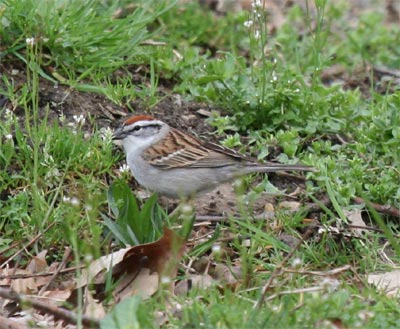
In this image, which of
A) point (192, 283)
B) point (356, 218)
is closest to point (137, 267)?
point (192, 283)

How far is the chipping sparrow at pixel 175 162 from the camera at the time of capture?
6.33 metres

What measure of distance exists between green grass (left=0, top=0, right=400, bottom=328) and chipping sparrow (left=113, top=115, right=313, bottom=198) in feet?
0.55

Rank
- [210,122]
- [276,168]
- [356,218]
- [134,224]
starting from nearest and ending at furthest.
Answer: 1. [134,224]
2. [356,218]
3. [276,168]
4. [210,122]

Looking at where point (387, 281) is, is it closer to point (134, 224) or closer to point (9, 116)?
point (134, 224)

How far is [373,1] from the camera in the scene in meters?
10.9

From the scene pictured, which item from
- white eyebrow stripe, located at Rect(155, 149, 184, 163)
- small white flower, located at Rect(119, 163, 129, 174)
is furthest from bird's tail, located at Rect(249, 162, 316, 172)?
small white flower, located at Rect(119, 163, 129, 174)

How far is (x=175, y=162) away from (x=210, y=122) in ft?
2.36

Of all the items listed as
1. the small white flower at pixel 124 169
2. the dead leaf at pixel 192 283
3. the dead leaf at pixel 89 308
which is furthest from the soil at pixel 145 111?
the dead leaf at pixel 89 308

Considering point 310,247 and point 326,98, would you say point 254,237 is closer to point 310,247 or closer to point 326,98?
point 310,247

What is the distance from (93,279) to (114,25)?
2652 mm

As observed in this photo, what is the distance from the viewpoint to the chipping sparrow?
6328 mm

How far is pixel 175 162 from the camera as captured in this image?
21.2 ft

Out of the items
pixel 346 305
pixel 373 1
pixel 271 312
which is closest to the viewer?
pixel 271 312

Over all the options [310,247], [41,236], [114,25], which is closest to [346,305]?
[310,247]
